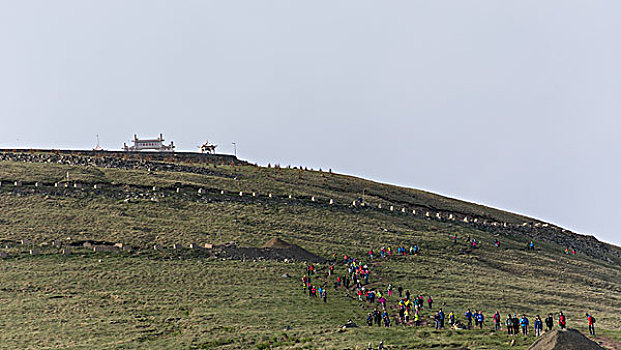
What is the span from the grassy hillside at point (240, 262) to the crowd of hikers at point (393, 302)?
2.70 ft

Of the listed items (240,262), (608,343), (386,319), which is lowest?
(608,343)

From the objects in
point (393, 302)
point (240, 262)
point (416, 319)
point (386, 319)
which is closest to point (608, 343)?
point (416, 319)

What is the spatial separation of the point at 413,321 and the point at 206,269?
622 inches

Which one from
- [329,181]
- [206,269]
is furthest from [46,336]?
[329,181]

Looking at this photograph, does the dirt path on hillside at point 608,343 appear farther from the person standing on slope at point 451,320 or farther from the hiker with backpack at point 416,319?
the hiker with backpack at point 416,319

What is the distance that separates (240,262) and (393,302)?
39.9 ft

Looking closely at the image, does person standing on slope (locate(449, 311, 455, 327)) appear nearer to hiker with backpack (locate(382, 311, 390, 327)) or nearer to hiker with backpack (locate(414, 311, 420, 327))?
hiker with backpack (locate(414, 311, 420, 327))

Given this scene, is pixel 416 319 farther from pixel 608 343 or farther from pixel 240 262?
pixel 240 262

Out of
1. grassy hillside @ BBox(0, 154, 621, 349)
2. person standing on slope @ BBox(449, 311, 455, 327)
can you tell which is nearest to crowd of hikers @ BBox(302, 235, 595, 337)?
person standing on slope @ BBox(449, 311, 455, 327)

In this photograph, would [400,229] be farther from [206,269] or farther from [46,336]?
[46,336]

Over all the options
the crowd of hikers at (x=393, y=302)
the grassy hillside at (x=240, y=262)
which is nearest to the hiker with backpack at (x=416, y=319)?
the crowd of hikers at (x=393, y=302)

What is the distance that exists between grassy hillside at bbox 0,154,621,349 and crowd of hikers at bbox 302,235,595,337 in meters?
0.82

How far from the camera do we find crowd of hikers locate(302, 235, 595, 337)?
37616 mm

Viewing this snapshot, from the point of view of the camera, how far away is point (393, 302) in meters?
46.9
